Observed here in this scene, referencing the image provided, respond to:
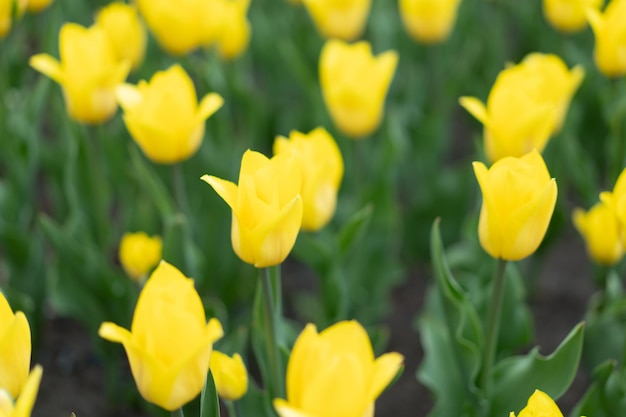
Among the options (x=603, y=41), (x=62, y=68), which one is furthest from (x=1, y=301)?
(x=603, y=41)

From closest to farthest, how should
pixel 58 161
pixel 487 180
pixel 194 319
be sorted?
pixel 194 319 < pixel 487 180 < pixel 58 161

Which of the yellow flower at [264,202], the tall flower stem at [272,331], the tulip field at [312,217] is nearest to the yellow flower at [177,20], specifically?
the tulip field at [312,217]

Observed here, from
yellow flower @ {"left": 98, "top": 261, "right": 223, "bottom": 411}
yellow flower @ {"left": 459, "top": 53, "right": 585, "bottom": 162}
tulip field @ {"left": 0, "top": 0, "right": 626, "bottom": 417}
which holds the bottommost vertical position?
tulip field @ {"left": 0, "top": 0, "right": 626, "bottom": 417}

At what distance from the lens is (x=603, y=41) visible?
5.96 ft

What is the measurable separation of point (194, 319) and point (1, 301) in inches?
9.5

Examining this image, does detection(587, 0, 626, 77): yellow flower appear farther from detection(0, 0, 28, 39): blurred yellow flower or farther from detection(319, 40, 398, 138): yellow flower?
detection(0, 0, 28, 39): blurred yellow flower

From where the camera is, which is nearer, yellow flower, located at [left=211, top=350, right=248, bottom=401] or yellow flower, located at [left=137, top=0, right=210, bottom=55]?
yellow flower, located at [left=211, top=350, right=248, bottom=401]

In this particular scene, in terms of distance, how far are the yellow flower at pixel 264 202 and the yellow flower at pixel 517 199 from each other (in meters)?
0.24

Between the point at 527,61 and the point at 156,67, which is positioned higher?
the point at 527,61

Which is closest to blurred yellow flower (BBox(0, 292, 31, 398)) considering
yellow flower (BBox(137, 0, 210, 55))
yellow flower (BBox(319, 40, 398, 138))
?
yellow flower (BBox(319, 40, 398, 138))

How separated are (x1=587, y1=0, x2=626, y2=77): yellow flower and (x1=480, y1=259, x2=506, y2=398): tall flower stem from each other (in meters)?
0.69

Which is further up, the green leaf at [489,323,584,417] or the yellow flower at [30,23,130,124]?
the yellow flower at [30,23,130,124]

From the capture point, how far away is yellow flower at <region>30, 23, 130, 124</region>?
174cm

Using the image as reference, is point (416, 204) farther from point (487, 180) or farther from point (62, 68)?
point (487, 180)
